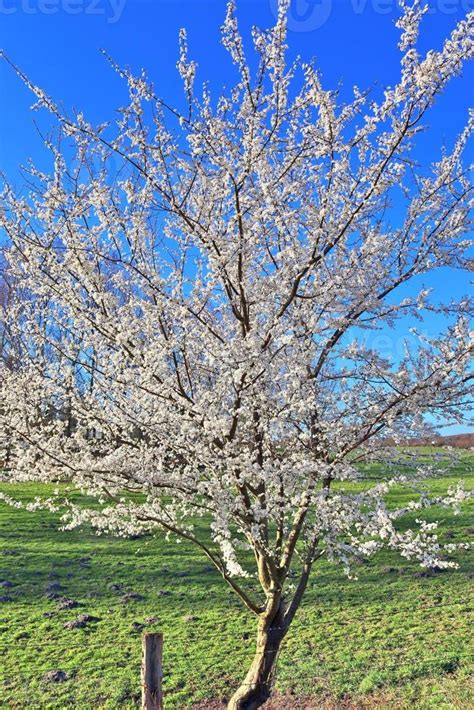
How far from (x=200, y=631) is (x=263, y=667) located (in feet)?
12.8

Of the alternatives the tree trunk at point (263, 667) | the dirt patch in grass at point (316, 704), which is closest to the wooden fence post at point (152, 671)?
the tree trunk at point (263, 667)

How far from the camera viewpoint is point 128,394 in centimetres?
479

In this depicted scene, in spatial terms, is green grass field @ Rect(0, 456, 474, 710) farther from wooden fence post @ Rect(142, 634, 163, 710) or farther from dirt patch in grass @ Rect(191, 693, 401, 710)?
wooden fence post @ Rect(142, 634, 163, 710)

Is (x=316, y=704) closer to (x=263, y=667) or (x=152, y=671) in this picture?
(x=263, y=667)

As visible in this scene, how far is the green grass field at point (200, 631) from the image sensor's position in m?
6.71

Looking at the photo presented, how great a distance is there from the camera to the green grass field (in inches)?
264

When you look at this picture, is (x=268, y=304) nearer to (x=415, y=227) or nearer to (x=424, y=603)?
(x=415, y=227)

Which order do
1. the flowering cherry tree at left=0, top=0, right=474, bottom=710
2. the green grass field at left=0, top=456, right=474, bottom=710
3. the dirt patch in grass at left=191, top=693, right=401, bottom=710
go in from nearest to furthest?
the flowering cherry tree at left=0, top=0, right=474, bottom=710, the dirt patch in grass at left=191, top=693, right=401, bottom=710, the green grass field at left=0, top=456, right=474, bottom=710

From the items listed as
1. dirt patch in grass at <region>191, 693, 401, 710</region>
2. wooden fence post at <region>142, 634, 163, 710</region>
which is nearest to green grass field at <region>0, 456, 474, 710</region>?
dirt patch in grass at <region>191, 693, 401, 710</region>

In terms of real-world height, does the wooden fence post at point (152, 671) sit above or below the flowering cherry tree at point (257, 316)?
below

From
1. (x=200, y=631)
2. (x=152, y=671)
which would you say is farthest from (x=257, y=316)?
(x=200, y=631)

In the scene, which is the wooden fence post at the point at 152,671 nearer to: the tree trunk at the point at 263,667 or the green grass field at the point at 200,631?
the tree trunk at the point at 263,667

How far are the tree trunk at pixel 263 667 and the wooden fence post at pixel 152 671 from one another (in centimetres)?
80

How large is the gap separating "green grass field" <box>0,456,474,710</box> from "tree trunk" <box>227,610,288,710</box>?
167 cm
